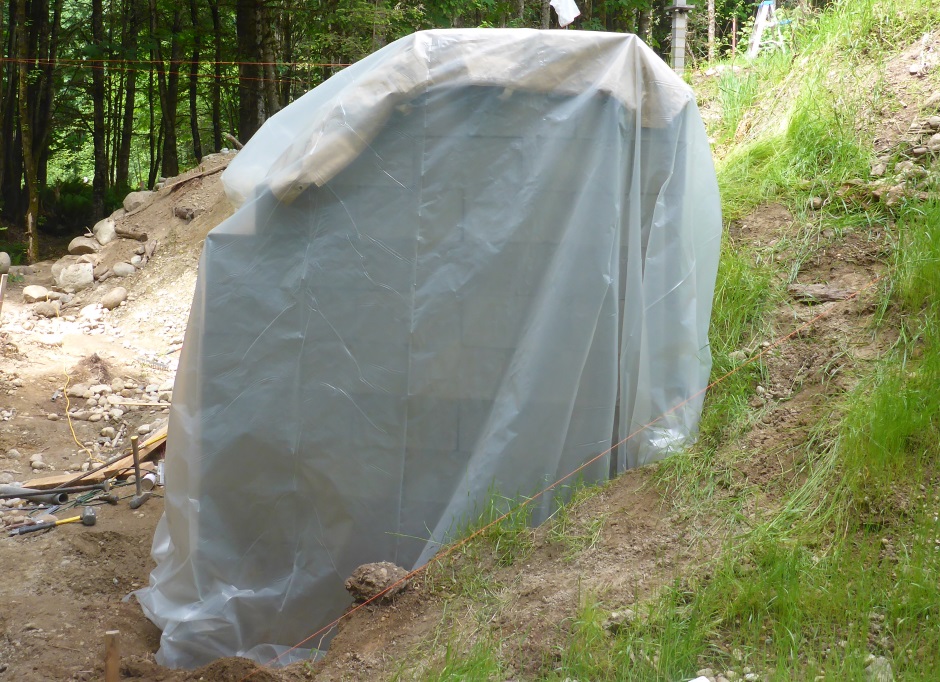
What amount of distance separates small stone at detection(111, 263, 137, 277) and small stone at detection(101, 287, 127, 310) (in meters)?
0.39

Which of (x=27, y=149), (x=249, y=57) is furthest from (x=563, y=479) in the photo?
(x=27, y=149)

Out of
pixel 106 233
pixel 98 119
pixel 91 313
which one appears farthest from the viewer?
pixel 98 119

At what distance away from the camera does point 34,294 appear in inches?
347

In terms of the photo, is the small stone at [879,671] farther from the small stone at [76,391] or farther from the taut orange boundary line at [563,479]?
the small stone at [76,391]

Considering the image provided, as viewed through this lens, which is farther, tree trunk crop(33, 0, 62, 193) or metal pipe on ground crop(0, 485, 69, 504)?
tree trunk crop(33, 0, 62, 193)

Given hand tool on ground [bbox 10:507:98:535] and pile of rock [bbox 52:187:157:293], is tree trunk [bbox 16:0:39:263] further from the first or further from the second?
hand tool on ground [bbox 10:507:98:535]

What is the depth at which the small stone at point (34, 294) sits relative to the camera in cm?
879

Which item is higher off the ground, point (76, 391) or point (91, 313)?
point (91, 313)

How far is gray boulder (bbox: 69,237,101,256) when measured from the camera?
31.9 feet

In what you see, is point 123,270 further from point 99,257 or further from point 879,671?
point 879,671

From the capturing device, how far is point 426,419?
3.29 m

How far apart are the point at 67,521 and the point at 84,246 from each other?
6007 millimetres

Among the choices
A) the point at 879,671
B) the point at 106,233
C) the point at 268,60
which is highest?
the point at 268,60

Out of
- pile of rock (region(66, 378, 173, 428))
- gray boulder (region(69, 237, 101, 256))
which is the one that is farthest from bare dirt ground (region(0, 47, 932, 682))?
gray boulder (region(69, 237, 101, 256))
